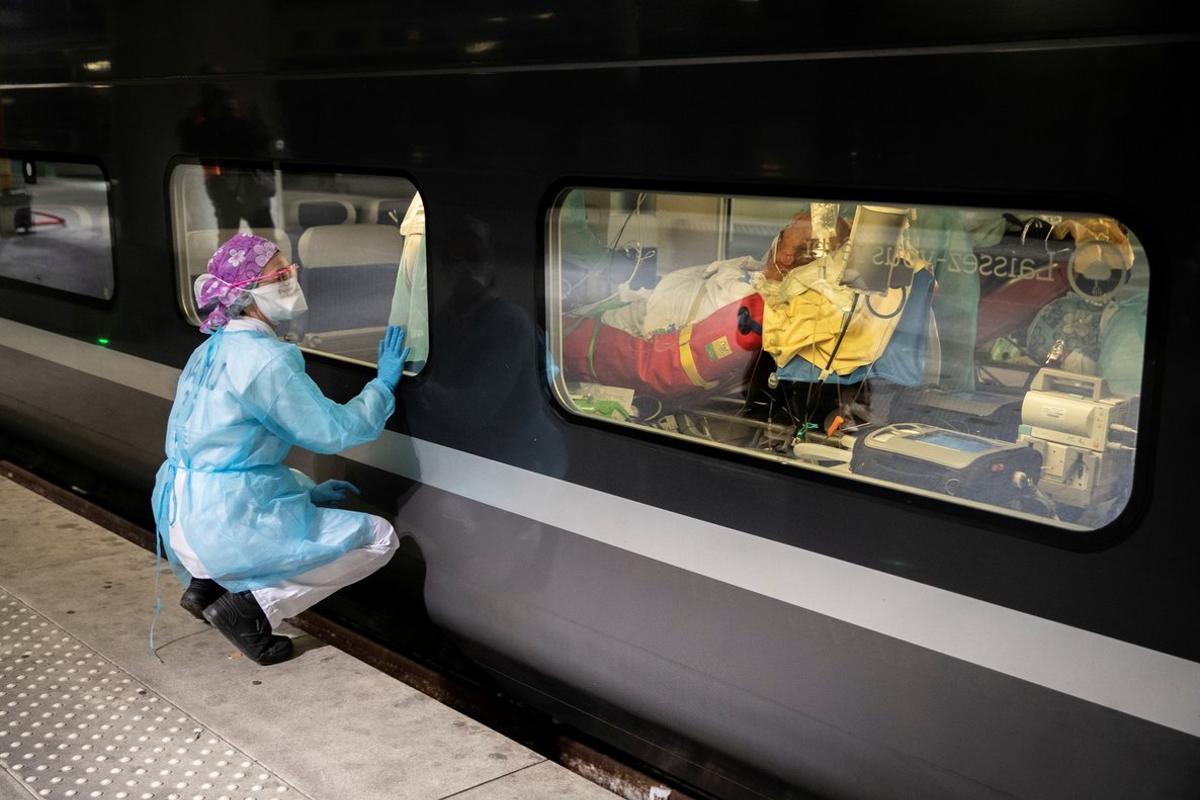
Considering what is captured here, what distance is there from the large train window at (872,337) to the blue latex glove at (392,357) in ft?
1.98

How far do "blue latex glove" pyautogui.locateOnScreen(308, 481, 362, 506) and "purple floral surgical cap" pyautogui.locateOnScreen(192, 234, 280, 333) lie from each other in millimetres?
635

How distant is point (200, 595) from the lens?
12.5 feet

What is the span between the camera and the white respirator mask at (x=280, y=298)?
358cm

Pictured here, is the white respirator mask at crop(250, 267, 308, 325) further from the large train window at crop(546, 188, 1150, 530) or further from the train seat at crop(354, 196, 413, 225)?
the large train window at crop(546, 188, 1150, 530)

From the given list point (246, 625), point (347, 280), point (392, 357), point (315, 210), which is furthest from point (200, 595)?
point (315, 210)

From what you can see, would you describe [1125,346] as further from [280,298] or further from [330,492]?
[330,492]

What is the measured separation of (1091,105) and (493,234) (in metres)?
1.57

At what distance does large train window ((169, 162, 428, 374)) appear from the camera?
12.0 feet

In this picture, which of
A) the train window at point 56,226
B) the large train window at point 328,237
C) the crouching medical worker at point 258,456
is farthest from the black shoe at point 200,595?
the train window at point 56,226

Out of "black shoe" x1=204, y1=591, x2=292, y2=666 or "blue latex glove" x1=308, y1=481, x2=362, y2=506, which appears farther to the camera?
"blue latex glove" x1=308, y1=481, x2=362, y2=506

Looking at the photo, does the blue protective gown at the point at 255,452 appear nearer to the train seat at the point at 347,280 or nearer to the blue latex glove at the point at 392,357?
the blue latex glove at the point at 392,357

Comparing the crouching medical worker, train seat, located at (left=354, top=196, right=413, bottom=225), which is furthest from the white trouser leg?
train seat, located at (left=354, top=196, right=413, bottom=225)

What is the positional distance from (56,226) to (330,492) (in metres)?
2.20

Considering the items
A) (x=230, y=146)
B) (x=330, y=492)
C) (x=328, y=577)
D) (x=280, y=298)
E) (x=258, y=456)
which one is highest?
(x=230, y=146)
